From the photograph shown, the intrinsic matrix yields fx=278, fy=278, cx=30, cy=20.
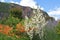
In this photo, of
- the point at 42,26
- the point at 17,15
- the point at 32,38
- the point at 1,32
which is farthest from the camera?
the point at 17,15

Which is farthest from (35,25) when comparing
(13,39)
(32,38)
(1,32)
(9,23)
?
(9,23)

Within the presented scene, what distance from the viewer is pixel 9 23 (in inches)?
581

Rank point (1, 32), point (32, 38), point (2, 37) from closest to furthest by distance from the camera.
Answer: point (32, 38)
point (2, 37)
point (1, 32)

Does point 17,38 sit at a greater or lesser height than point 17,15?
lesser

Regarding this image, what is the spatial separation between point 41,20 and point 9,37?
3.56 m

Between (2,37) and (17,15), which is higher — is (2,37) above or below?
below

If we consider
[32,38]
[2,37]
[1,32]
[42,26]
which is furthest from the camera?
[1,32]

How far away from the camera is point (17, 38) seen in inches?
459

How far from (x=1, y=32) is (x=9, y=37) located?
963 millimetres

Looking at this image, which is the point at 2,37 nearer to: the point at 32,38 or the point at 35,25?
the point at 32,38

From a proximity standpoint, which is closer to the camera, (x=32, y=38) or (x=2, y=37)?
(x=32, y=38)

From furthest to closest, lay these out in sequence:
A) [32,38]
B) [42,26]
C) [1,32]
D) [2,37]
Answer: [1,32] → [2,37] → [32,38] → [42,26]

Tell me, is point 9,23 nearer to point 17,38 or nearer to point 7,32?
point 7,32

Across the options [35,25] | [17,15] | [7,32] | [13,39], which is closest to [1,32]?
[7,32]
